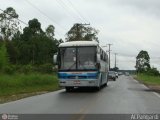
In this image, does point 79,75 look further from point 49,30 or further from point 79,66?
point 49,30

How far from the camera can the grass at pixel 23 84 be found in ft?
107

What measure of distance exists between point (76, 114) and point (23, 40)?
351 feet

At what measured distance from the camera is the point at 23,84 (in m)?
38.1

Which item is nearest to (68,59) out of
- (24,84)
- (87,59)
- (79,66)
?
(79,66)

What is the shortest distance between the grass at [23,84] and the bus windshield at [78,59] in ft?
11.8

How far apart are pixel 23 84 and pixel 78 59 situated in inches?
369

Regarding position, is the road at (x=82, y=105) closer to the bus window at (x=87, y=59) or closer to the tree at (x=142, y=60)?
the bus window at (x=87, y=59)

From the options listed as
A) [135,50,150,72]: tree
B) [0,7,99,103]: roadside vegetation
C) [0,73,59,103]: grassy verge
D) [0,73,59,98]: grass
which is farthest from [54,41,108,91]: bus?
[135,50,150,72]: tree

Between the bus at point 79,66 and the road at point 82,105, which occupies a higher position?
the bus at point 79,66

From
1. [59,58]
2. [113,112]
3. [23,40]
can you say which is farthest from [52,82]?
[23,40]

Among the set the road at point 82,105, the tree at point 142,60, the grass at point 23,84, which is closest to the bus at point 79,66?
the grass at point 23,84

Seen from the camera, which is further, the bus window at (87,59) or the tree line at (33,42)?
the tree line at (33,42)

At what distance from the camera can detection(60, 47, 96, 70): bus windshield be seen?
30344 mm

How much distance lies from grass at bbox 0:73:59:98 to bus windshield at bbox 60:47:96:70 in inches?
141
